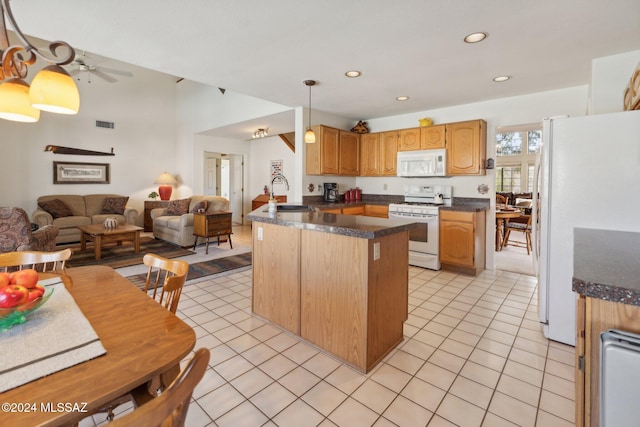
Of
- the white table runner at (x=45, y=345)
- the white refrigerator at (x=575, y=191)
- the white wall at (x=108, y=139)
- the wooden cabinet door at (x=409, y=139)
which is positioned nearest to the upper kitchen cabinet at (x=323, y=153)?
the wooden cabinet door at (x=409, y=139)

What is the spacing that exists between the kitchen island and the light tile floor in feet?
0.41

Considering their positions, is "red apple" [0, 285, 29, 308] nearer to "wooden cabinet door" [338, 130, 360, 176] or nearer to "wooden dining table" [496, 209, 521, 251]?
"wooden cabinet door" [338, 130, 360, 176]

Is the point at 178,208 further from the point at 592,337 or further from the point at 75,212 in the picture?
the point at 592,337

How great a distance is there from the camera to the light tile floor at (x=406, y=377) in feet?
5.13

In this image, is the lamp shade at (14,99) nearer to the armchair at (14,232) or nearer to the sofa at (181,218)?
the armchair at (14,232)

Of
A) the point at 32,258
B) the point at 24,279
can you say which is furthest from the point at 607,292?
the point at 32,258

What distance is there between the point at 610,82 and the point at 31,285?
14.5ft

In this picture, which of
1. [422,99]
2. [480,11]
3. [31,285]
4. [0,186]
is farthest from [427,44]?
[0,186]

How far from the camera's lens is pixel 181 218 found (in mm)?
5277

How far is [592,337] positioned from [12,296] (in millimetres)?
1868

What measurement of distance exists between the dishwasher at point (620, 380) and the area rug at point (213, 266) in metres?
3.78

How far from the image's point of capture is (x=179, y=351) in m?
0.89

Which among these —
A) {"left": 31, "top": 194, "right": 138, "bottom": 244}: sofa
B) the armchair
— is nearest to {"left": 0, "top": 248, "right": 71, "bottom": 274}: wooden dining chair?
the armchair

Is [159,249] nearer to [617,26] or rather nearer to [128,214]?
[128,214]
